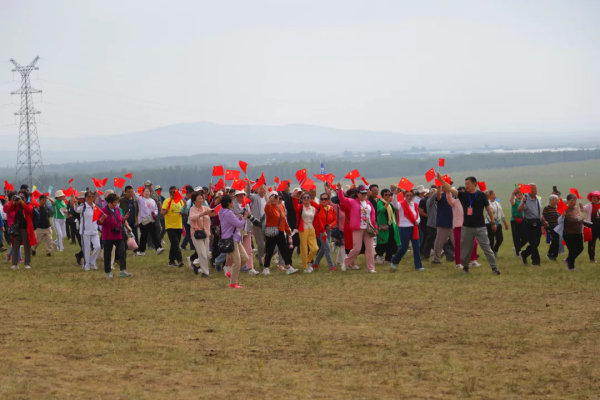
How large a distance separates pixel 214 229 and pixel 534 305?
22.3 ft

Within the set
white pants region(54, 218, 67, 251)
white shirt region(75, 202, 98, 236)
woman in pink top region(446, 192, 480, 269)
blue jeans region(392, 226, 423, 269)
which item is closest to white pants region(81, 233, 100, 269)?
white shirt region(75, 202, 98, 236)

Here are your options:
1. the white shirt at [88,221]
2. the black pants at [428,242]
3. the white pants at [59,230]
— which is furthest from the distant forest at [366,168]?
the black pants at [428,242]

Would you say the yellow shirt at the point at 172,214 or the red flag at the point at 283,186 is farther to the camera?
the red flag at the point at 283,186

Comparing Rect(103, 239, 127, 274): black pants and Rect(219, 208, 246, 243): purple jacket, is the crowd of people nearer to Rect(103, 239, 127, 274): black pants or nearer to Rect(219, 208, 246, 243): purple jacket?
Rect(103, 239, 127, 274): black pants

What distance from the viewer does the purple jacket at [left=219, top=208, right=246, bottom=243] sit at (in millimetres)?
13727

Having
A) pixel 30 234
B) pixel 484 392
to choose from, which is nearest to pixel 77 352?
pixel 484 392

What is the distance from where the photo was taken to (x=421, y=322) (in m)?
10.7

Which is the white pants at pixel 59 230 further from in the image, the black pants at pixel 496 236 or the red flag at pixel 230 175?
the black pants at pixel 496 236

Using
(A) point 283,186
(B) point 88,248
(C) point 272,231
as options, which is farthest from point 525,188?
(B) point 88,248

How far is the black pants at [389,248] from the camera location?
17672 millimetres

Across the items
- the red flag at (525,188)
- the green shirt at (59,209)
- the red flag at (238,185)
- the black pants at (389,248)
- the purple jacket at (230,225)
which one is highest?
the red flag at (238,185)

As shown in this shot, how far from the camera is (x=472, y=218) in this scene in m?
15.1

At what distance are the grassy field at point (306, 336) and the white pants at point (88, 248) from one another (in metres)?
1.63

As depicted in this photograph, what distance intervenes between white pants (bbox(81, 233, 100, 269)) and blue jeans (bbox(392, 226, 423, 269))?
639 cm
